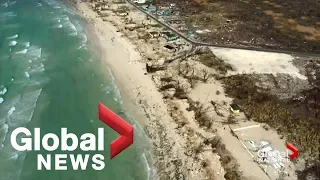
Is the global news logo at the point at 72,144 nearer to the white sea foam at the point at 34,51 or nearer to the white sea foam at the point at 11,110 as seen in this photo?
the white sea foam at the point at 11,110

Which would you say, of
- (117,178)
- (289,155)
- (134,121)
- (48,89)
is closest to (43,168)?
(117,178)

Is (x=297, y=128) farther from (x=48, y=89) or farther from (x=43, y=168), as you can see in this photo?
(x=48, y=89)

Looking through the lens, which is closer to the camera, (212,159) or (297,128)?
(212,159)

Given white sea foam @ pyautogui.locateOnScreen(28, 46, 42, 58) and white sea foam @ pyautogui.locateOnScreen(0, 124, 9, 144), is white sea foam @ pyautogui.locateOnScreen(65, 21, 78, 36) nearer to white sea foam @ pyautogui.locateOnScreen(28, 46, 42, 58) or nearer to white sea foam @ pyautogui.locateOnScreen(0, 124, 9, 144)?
white sea foam @ pyautogui.locateOnScreen(28, 46, 42, 58)

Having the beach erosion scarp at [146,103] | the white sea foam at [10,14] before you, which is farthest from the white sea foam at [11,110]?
the white sea foam at [10,14]

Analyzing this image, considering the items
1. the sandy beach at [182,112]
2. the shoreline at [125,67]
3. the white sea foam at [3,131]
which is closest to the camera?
the sandy beach at [182,112]

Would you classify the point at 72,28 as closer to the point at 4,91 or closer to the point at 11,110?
the point at 4,91
